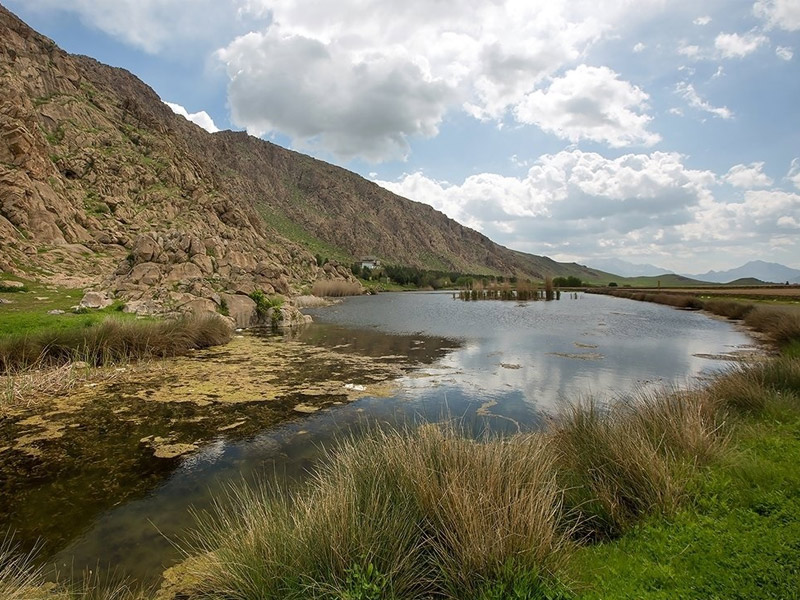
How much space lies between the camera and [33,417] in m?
9.70

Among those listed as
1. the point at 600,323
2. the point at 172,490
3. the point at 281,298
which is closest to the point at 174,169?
the point at 281,298

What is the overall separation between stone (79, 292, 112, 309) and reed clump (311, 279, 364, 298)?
52463 mm

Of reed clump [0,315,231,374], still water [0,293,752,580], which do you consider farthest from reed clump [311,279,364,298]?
reed clump [0,315,231,374]

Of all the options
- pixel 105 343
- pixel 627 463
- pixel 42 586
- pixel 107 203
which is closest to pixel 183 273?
pixel 105 343

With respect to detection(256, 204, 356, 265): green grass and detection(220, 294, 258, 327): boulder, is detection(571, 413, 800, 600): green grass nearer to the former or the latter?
detection(220, 294, 258, 327): boulder

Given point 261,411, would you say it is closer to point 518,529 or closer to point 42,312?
point 518,529

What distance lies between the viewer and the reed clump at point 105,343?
12570mm

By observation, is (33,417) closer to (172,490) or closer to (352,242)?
(172,490)

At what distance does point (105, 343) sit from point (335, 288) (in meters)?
69.6

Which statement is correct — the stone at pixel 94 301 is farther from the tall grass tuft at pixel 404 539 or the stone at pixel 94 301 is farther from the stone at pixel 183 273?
the tall grass tuft at pixel 404 539

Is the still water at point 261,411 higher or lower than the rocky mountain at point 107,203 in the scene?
lower

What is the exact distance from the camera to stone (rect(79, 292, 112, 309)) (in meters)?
20.4

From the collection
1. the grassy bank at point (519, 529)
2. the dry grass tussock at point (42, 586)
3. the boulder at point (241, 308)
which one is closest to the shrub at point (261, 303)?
→ the boulder at point (241, 308)

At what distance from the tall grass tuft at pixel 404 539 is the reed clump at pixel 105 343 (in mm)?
12770
